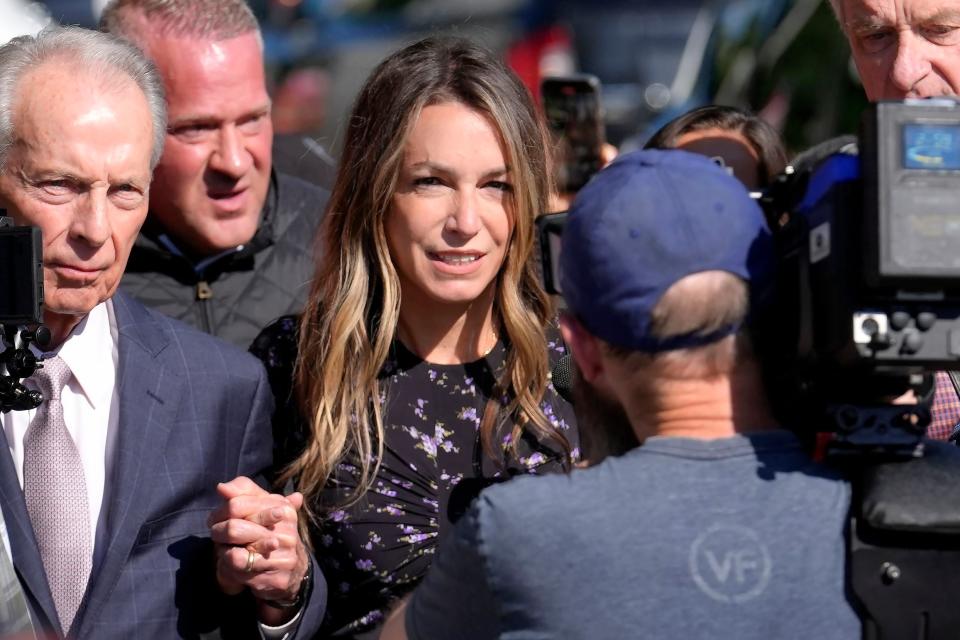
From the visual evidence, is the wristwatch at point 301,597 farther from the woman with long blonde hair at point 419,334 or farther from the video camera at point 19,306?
the video camera at point 19,306

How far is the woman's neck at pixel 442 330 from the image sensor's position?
129 inches

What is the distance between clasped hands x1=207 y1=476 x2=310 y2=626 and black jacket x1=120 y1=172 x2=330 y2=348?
1.09 meters

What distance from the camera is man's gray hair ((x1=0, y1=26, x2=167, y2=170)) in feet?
9.95

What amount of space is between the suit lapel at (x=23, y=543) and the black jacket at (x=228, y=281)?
112 centimetres

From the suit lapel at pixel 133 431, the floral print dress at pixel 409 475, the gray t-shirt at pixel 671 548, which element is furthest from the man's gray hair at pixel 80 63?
the gray t-shirt at pixel 671 548

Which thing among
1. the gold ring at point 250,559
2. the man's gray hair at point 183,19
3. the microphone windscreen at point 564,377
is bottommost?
the gold ring at point 250,559

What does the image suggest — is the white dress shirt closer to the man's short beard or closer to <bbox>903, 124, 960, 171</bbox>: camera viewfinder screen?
the man's short beard

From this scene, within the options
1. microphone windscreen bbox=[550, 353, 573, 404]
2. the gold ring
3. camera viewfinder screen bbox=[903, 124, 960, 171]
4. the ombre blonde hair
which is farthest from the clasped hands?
camera viewfinder screen bbox=[903, 124, 960, 171]

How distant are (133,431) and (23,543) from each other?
12.4 inches

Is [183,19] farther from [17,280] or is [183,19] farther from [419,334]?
[17,280]

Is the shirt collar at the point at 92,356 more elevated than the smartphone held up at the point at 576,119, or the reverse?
the smartphone held up at the point at 576,119

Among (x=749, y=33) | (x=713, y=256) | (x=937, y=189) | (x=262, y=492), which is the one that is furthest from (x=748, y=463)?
(x=749, y=33)

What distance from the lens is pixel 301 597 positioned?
9.73 ft

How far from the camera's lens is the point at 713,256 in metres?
2.10
